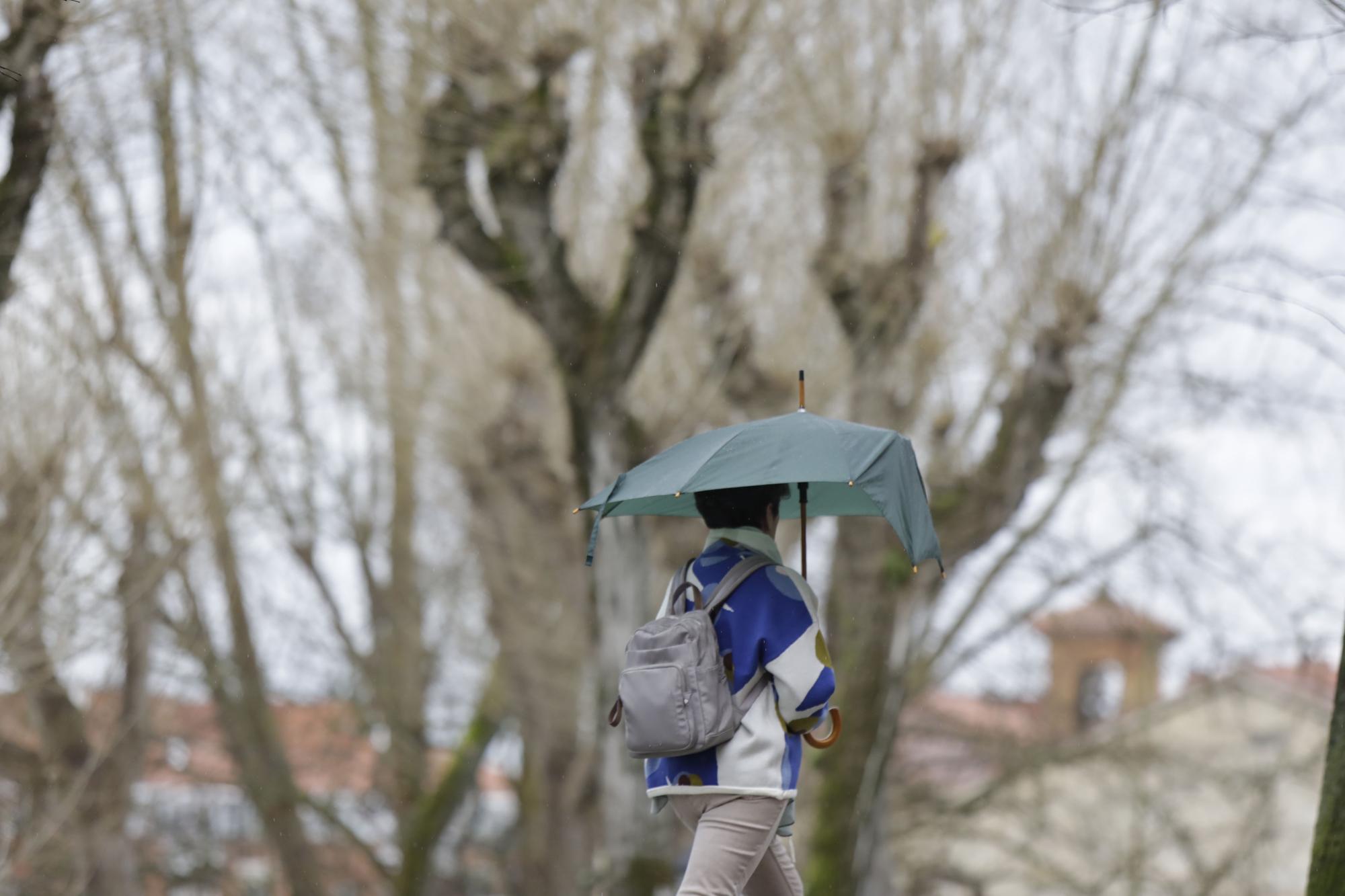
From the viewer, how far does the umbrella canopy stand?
13.0 ft

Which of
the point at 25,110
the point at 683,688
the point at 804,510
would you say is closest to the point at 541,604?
the point at 25,110

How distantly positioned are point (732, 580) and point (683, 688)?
302mm

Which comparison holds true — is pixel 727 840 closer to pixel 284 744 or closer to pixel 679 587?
pixel 679 587

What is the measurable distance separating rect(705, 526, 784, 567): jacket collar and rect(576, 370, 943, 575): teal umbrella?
109 millimetres

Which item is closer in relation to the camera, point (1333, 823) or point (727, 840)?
point (727, 840)

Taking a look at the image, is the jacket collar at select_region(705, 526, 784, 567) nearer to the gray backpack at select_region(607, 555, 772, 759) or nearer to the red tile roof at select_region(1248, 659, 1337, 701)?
the gray backpack at select_region(607, 555, 772, 759)

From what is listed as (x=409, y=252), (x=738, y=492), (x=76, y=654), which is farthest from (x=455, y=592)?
(x=738, y=492)

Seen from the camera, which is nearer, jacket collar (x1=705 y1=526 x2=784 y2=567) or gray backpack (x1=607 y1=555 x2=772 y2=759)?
gray backpack (x1=607 y1=555 x2=772 y2=759)

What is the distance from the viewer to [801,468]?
12.9 feet

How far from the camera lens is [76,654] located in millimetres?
10547

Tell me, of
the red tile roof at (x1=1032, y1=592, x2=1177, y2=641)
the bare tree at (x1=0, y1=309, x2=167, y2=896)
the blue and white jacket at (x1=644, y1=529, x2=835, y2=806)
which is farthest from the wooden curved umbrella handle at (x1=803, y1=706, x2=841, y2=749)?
the red tile roof at (x1=1032, y1=592, x2=1177, y2=641)

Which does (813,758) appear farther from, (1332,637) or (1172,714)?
(1172,714)

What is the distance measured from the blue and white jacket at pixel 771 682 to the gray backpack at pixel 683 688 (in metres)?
0.03

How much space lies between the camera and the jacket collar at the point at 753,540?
4.04 metres
